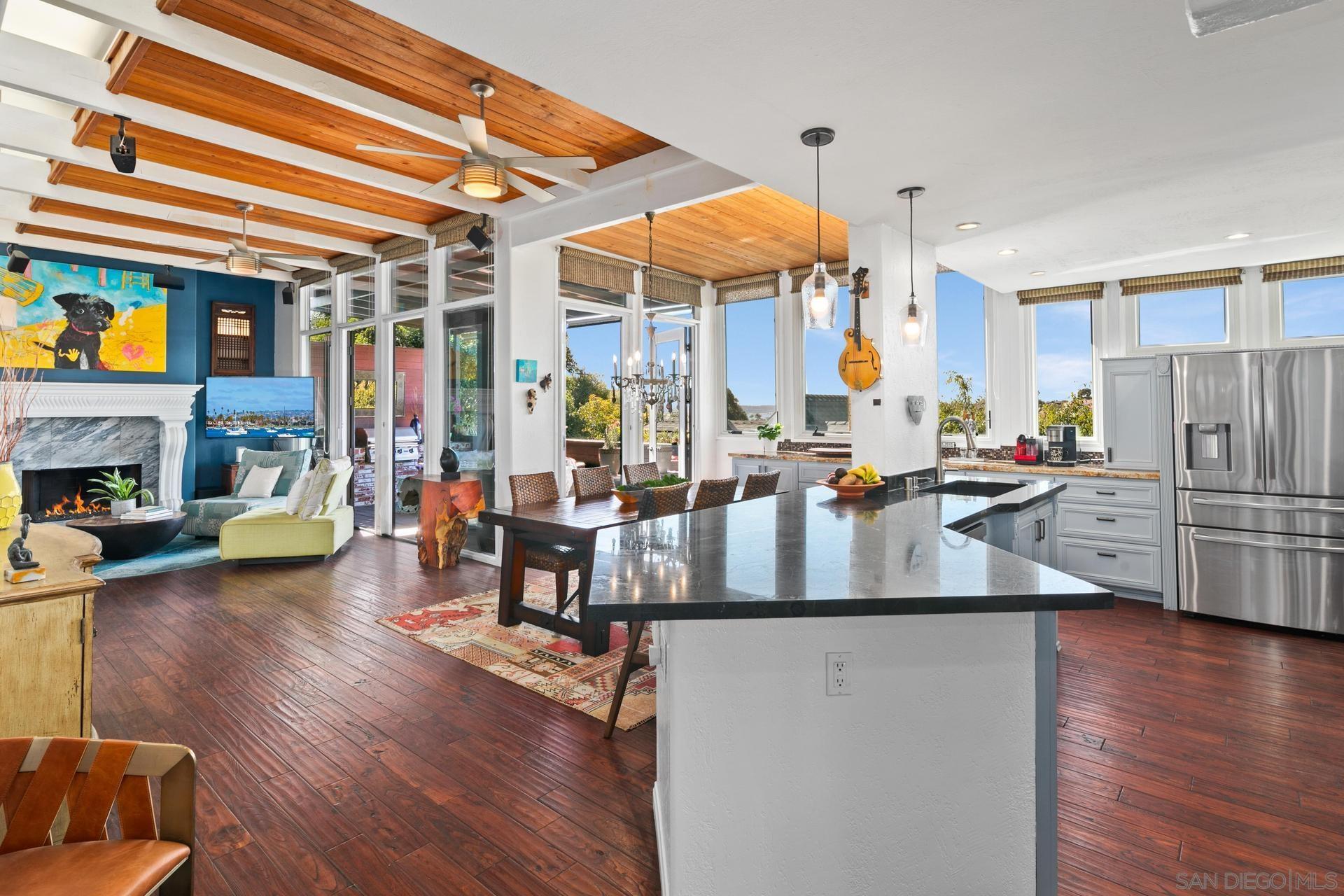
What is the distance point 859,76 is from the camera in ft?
7.38

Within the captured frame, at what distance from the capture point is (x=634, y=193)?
4.57m

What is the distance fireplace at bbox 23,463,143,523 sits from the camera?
677 centimetres

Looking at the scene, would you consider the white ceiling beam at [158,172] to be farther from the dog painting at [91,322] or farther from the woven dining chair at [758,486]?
the woven dining chair at [758,486]

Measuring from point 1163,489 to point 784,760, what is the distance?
421 cm

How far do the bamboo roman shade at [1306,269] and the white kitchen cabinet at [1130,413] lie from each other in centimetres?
135

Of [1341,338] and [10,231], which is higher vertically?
[10,231]

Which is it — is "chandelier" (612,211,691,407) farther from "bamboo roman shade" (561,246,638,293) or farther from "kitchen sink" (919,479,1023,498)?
"kitchen sink" (919,479,1023,498)

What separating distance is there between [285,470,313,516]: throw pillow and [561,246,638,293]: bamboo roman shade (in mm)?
2898

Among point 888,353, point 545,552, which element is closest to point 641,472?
point 545,552

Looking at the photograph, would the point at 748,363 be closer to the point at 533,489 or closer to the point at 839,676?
the point at 533,489

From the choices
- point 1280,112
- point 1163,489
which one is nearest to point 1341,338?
point 1163,489

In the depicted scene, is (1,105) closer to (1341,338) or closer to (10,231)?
(10,231)

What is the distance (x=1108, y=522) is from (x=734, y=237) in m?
3.64

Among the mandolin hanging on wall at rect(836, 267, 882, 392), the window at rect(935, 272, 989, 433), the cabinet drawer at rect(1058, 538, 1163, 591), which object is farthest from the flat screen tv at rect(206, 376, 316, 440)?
the cabinet drawer at rect(1058, 538, 1163, 591)
